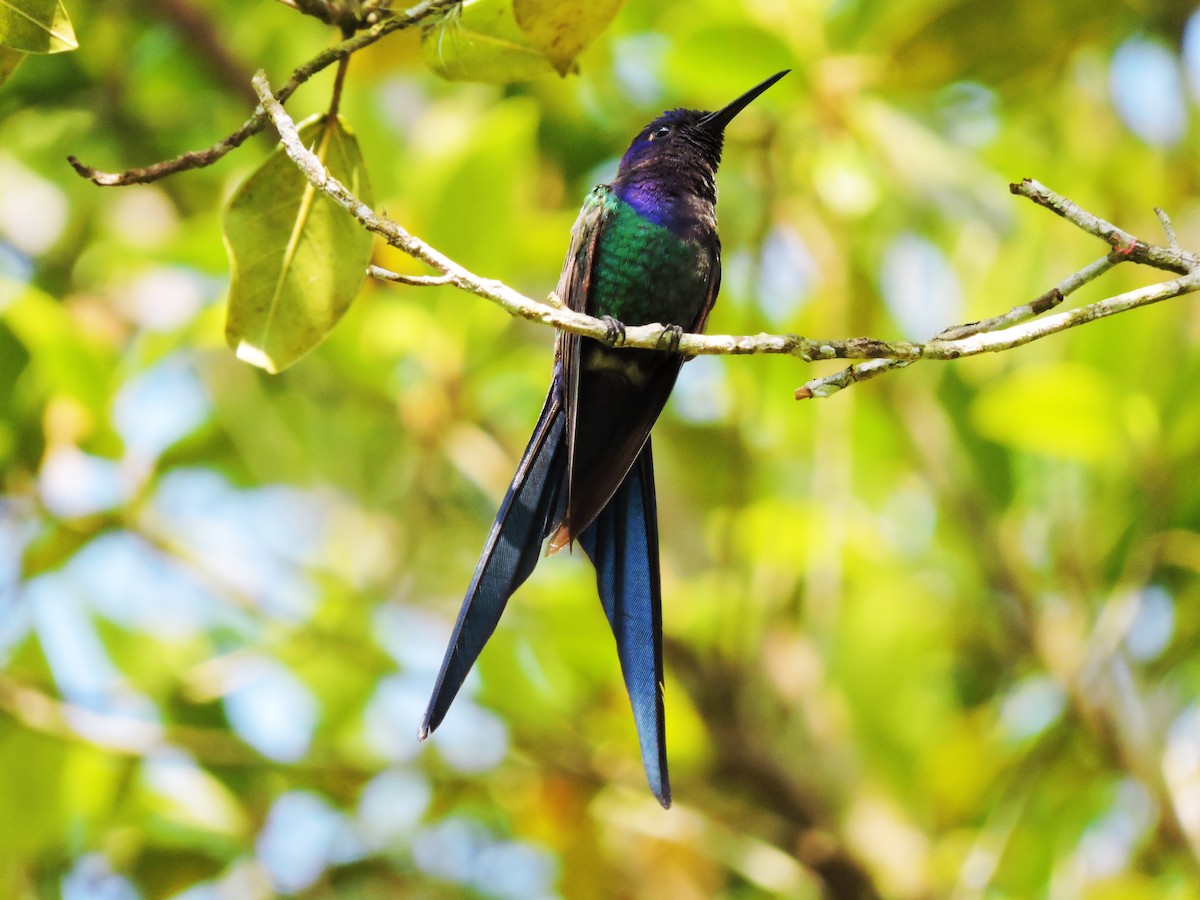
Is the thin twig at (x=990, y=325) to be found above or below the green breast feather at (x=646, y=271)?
below

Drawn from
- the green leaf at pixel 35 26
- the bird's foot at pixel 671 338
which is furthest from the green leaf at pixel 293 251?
the bird's foot at pixel 671 338

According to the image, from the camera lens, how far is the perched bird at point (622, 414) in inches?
84.9

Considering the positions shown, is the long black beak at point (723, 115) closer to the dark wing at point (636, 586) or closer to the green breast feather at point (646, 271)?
the green breast feather at point (646, 271)

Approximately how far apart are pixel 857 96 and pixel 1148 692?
1818 millimetres

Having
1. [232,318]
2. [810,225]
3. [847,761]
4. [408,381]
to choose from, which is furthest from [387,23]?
[847,761]

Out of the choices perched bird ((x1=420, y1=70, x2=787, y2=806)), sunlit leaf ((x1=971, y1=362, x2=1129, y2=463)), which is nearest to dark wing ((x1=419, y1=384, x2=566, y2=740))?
perched bird ((x1=420, y1=70, x2=787, y2=806))

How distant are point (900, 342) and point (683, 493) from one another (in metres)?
2.46

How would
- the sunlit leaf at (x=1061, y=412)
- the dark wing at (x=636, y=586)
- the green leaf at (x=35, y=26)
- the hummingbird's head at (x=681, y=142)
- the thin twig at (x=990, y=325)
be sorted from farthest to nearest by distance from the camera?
the sunlit leaf at (x=1061, y=412) → the hummingbird's head at (x=681, y=142) → the dark wing at (x=636, y=586) → the thin twig at (x=990, y=325) → the green leaf at (x=35, y=26)

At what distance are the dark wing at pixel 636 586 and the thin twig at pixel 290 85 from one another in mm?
958

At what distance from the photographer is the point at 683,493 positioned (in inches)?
166

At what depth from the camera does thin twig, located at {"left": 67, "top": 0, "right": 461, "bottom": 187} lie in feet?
5.55

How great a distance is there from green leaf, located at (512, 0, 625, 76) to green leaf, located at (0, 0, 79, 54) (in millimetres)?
555

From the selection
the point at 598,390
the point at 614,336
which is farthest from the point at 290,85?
the point at 598,390

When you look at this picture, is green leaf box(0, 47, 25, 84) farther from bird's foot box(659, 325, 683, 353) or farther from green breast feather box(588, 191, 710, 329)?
green breast feather box(588, 191, 710, 329)
